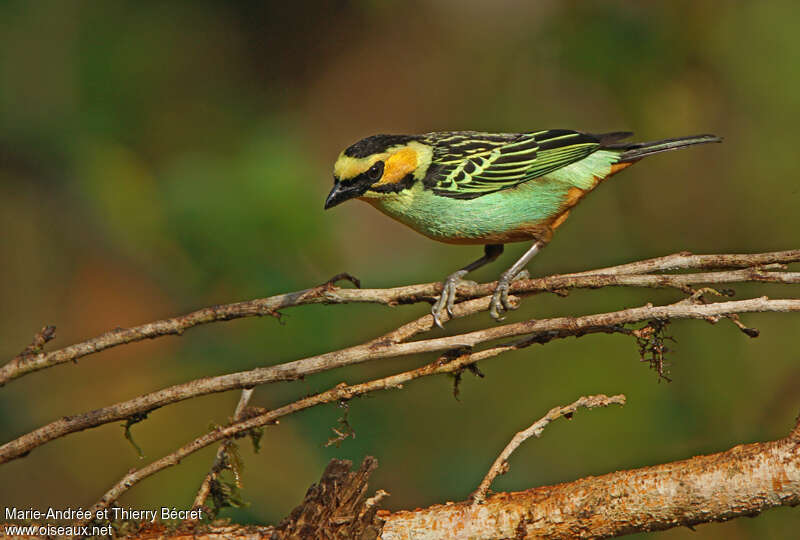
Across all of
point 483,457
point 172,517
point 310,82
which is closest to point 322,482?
point 172,517

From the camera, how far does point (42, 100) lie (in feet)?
20.9

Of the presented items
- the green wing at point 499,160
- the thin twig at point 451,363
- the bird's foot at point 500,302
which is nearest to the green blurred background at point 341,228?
the green wing at point 499,160

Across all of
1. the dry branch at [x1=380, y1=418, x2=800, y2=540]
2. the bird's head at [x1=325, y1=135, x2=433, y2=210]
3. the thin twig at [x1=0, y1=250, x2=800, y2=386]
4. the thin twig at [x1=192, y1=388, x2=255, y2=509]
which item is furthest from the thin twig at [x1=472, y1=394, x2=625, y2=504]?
the bird's head at [x1=325, y1=135, x2=433, y2=210]

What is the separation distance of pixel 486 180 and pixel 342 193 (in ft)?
2.26

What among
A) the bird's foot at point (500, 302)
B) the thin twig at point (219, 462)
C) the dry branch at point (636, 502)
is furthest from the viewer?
the bird's foot at point (500, 302)

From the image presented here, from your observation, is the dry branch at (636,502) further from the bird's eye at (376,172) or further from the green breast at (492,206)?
the bird's eye at (376,172)

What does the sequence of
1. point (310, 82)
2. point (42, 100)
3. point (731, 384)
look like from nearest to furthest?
1. point (731, 384)
2. point (42, 100)
3. point (310, 82)

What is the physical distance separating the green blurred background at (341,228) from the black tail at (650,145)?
0.94 metres

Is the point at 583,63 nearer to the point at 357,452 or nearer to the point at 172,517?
the point at 357,452

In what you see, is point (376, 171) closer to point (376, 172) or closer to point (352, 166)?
point (376, 172)

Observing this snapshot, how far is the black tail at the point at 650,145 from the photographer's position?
4211 millimetres

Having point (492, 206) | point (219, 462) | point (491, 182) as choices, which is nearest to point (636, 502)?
point (219, 462)

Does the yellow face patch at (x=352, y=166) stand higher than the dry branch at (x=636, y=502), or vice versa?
the yellow face patch at (x=352, y=166)

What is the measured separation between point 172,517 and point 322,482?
798mm
